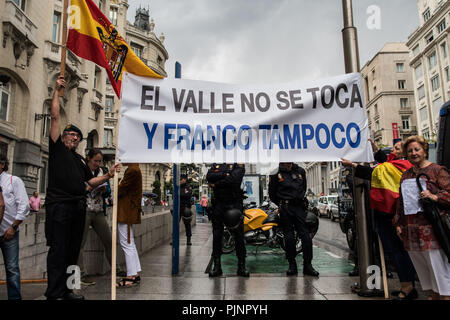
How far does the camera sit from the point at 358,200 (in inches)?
159

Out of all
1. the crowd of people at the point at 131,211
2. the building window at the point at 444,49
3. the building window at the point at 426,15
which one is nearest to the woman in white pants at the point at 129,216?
the crowd of people at the point at 131,211

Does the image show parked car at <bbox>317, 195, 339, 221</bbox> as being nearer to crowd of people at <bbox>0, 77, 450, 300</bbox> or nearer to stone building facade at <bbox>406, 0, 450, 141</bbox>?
crowd of people at <bbox>0, 77, 450, 300</bbox>

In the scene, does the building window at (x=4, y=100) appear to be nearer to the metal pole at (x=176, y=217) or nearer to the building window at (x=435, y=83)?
the metal pole at (x=176, y=217)

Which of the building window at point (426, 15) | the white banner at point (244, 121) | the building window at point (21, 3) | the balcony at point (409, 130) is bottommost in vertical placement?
the white banner at point (244, 121)

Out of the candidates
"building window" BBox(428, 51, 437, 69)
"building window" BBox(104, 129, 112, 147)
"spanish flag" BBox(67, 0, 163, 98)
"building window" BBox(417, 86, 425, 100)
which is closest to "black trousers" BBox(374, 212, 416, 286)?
"spanish flag" BBox(67, 0, 163, 98)

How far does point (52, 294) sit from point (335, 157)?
11.3 feet

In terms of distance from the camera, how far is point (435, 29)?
147 feet

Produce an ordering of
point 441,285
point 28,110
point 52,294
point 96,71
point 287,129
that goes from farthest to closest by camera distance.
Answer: point 96,71 → point 28,110 → point 287,129 → point 52,294 → point 441,285

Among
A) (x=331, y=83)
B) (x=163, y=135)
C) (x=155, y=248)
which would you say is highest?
(x=331, y=83)

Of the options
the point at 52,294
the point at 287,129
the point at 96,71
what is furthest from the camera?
the point at 96,71

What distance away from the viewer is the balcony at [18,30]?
15.8m

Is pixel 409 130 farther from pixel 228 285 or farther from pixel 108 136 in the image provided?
pixel 228 285
